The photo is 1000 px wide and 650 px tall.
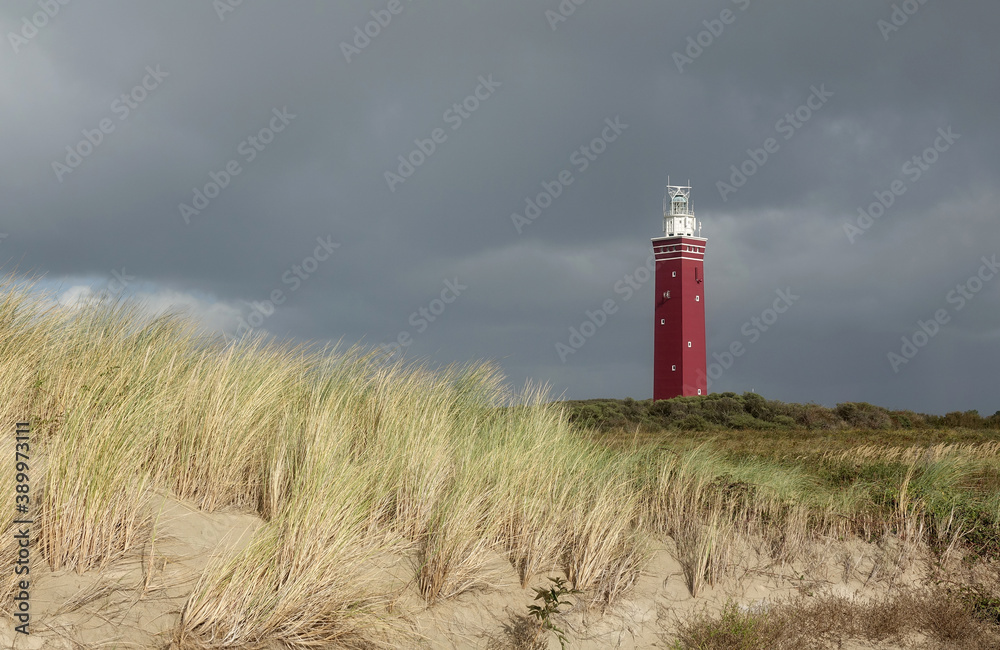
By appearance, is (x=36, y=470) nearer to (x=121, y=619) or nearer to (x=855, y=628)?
(x=121, y=619)

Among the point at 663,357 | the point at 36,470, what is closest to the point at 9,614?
the point at 36,470

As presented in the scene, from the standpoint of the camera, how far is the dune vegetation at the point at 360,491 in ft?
14.1

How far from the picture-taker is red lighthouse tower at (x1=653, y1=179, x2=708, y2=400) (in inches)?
1432

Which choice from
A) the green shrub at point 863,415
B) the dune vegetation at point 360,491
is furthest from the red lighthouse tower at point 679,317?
the dune vegetation at point 360,491

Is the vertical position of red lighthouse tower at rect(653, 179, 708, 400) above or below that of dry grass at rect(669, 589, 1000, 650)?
above

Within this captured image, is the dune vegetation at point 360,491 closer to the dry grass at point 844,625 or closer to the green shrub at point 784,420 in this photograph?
the dry grass at point 844,625

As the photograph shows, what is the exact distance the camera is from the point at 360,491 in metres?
5.37

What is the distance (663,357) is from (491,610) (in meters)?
32.9

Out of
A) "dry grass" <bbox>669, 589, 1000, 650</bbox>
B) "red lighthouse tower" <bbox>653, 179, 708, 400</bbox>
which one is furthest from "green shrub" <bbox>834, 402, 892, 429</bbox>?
"dry grass" <bbox>669, 589, 1000, 650</bbox>

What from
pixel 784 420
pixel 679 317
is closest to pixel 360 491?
pixel 784 420

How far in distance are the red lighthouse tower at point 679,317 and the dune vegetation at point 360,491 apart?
26.8m

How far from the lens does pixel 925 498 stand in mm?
8188

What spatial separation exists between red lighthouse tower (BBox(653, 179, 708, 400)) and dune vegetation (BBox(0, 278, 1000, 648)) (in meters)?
26.8

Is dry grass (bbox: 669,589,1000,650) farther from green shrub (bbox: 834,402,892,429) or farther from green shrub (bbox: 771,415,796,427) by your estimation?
green shrub (bbox: 834,402,892,429)
